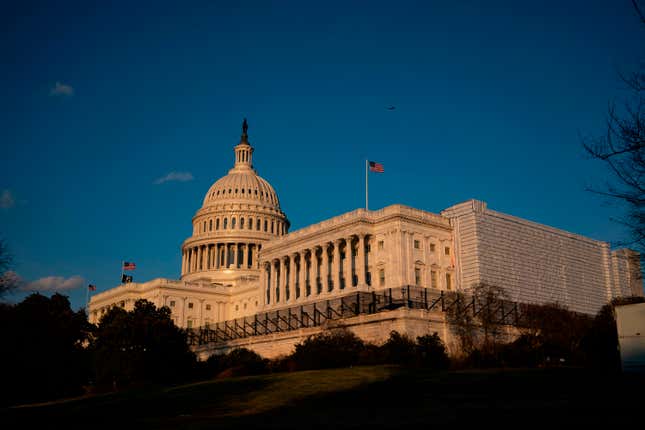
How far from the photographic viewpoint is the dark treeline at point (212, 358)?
64.2 metres

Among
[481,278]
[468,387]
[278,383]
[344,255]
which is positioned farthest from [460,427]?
[344,255]

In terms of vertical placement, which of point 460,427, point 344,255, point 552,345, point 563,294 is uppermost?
point 344,255

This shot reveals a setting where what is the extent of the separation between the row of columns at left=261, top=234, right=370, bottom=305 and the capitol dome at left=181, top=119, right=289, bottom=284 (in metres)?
41.1

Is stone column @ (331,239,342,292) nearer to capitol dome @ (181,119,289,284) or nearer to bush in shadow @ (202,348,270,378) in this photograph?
bush in shadow @ (202,348,270,378)

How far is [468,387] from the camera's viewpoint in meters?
37.9

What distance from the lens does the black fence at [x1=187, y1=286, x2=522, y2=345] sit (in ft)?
252

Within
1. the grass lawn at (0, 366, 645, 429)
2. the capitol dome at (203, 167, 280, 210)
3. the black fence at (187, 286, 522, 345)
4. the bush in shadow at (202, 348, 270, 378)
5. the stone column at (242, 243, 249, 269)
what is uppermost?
the capitol dome at (203, 167, 280, 210)

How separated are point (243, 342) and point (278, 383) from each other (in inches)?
1721

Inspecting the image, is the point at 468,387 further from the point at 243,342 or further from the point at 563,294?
the point at 563,294

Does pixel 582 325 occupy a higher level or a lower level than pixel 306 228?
lower

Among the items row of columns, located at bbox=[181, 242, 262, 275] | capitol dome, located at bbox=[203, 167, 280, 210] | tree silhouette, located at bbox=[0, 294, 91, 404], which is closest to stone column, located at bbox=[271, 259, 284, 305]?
tree silhouette, located at bbox=[0, 294, 91, 404]

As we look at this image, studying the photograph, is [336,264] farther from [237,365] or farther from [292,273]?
[237,365]

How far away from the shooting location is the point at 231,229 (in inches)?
6432

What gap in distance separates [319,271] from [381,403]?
74668mm
